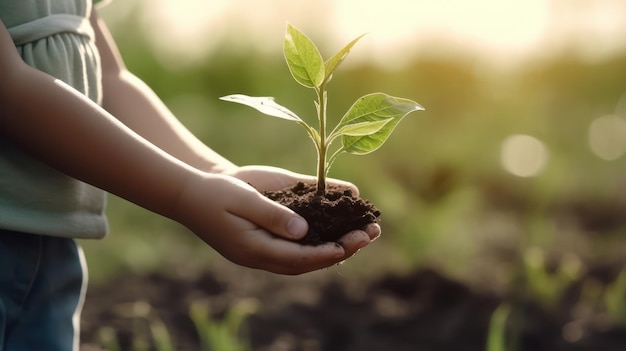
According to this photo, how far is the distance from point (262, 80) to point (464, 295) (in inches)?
132

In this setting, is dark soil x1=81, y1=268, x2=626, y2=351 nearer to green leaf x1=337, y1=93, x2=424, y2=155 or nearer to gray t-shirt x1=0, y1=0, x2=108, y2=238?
gray t-shirt x1=0, y1=0, x2=108, y2=238

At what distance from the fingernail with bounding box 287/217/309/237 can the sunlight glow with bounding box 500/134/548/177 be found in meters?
3.12

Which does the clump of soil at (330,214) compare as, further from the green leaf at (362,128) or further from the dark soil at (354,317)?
the dark soil at (354,317)

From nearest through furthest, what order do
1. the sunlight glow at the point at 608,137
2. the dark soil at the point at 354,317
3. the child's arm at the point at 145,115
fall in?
the child's arm at the point at 145,115 → the dark soil at the point at 354,317 → the sunlight glow at the point at 608,137

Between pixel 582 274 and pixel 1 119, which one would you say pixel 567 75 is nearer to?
pixel 582 274

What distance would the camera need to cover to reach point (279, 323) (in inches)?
91.0

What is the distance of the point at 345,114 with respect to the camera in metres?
1.33

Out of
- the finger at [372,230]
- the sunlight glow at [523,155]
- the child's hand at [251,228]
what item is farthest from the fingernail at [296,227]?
the sunlight glow at [523,155]

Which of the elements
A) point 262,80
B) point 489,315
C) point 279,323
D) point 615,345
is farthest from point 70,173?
point 262,80

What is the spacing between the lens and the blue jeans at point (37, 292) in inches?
57.9

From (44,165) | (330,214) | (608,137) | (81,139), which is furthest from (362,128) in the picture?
(608,137)

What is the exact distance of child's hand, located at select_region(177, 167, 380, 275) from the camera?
4.13ft

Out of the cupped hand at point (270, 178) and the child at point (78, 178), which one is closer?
the child at point (78, 178)

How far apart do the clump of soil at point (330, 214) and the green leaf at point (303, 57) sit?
0.19 m
